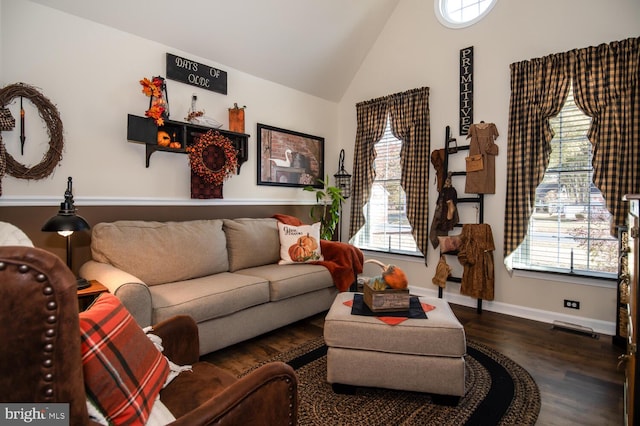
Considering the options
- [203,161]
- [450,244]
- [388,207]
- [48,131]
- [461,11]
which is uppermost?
[461,11]

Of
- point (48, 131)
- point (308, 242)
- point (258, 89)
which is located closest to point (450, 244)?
point (308, 242)

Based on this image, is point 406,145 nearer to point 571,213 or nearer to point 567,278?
point 571,213

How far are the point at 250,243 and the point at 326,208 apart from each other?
170 cm

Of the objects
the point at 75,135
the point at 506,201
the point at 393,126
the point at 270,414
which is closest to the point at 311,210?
the point at 393,126

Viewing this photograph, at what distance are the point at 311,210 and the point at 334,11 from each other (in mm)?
2328

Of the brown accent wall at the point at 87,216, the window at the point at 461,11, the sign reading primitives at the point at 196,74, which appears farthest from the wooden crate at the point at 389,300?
the window at the point at 461,11

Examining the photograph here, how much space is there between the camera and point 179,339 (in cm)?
151

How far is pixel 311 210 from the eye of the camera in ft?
15.2

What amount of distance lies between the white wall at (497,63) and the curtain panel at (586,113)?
13 cm

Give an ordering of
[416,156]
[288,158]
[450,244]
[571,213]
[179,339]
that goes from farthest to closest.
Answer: [288,158], [416,156], [450,244], [571,213], [179,339]

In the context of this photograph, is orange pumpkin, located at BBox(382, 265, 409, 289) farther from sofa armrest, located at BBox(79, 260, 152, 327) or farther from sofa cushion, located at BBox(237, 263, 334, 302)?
sofa armrest, located at BBox(79, 260, 152, 327)

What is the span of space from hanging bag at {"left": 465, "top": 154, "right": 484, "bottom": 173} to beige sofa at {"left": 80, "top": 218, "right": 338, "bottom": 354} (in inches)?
72.8

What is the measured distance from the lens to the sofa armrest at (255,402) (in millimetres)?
958

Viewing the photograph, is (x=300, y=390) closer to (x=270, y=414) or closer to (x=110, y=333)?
(x=270, y=414)
